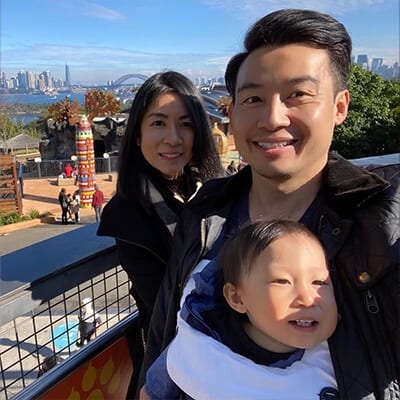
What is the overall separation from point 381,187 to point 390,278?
9.4 inches

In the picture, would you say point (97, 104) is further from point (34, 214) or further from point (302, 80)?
point (302, 80)

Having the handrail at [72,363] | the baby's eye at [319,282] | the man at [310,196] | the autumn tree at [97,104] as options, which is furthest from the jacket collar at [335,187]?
the autumn tree at [97,104]

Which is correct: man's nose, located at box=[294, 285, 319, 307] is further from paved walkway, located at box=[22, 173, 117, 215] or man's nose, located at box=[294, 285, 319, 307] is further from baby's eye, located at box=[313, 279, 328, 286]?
paved walkway, located at box=[22, 173, 117, 215]

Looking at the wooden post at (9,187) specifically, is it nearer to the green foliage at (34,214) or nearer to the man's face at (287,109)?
the green foliage at (34,214)

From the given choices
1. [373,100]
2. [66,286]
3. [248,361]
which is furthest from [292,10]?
[373,100]

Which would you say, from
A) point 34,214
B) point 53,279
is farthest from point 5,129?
point 53,279

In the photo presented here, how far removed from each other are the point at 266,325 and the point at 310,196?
45cm

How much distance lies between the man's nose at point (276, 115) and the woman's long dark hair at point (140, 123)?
76 cm

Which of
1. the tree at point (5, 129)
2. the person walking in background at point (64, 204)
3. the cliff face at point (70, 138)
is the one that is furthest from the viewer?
the tree at point (5, 129)

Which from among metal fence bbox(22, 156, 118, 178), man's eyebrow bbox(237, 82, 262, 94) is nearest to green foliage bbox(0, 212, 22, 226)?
metal fence bbox(22, 156, 118, 178)

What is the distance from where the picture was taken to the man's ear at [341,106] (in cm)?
131

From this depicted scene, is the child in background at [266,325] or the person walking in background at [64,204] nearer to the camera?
the child in background at [266,325]

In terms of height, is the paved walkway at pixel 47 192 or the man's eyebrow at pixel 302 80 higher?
the man's eyebrow at pixel 302 80

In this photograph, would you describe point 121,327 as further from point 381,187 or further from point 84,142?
point 84,142
